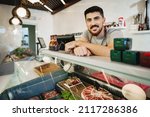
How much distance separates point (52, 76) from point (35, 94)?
156 mm

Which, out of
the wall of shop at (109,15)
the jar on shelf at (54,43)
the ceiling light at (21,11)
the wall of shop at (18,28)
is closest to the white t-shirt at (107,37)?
the jar on shelf at (54,43)

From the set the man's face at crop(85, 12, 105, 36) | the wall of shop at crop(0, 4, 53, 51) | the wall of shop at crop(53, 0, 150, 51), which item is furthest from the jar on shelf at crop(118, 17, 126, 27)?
the wall of shop at crop(0, 4, 53, 51)

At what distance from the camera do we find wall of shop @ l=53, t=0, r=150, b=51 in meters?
2.39

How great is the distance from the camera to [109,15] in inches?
124

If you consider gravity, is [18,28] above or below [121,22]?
above

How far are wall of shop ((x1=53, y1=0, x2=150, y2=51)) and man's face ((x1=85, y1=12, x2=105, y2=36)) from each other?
1071mm

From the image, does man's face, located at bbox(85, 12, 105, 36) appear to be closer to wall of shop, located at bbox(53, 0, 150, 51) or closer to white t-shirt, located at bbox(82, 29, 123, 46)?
white t-shirt, located at bbox(82, 29, 123, 46)

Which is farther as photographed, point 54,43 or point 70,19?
point 70,19

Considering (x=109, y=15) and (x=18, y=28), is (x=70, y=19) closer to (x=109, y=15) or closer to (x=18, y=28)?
(x=109, y=15)

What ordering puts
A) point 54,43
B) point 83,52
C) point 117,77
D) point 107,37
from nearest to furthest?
point 117,77 → point 83,52 → point 54,43 → point 107,37

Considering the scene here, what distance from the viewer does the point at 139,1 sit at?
2.38 m

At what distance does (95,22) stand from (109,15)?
1.78m

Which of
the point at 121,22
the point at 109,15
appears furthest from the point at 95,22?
the point at 109,15

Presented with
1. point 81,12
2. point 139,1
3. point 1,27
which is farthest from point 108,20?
point 1,27
